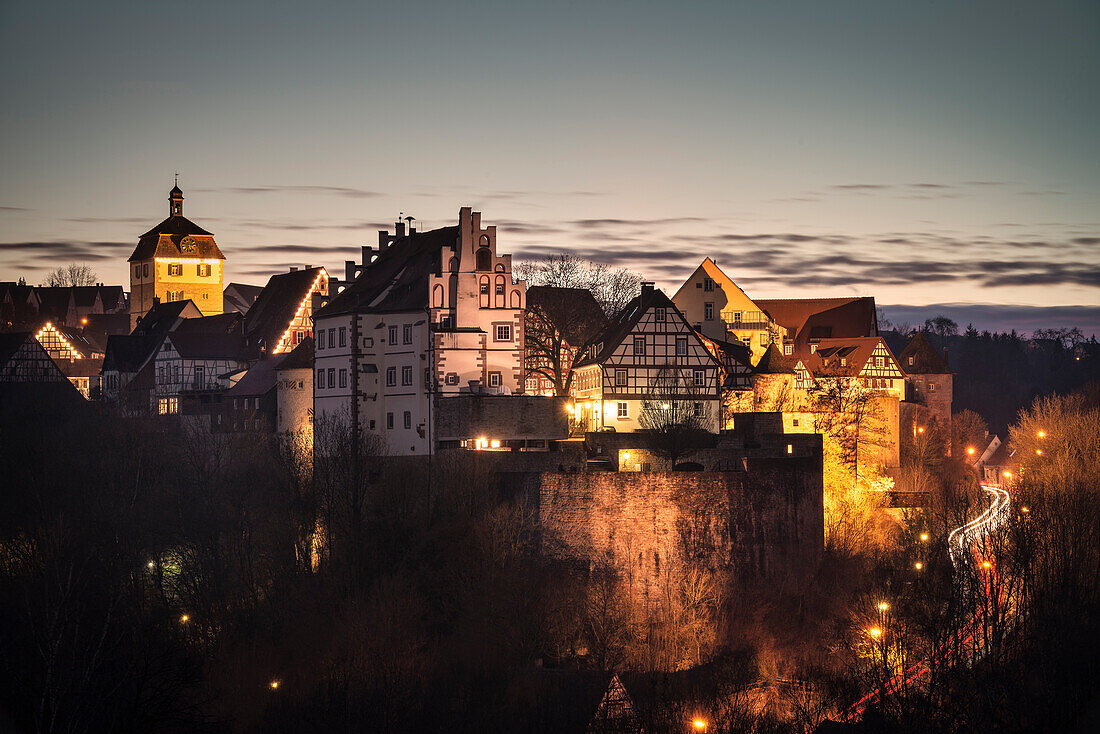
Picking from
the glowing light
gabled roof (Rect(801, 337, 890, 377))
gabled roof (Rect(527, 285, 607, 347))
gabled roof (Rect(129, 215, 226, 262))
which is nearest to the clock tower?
gabled roof (Rect(129, 215, 226, 262))

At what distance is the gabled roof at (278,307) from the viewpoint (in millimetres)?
81938

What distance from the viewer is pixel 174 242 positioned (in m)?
105

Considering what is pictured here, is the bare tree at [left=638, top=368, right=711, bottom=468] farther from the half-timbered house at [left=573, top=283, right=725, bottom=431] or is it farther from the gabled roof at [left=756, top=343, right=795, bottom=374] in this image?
the gabled roof at [left=756, top=343, right=795, bottom=374]

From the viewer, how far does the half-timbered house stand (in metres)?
66.4

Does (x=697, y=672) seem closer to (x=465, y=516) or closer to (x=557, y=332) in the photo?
(x=465, y=516)

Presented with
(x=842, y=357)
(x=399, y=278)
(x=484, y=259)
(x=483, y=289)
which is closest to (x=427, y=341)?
(x=483, y=289)

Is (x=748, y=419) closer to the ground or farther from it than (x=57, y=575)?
farther from it

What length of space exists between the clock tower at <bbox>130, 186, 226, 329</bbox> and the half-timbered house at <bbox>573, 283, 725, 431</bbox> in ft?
145

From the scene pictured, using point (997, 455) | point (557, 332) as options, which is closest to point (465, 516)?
point (557, 332)

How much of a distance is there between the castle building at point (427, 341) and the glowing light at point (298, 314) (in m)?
14.9

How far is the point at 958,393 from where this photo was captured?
136750 millimetres

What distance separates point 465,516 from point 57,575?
13369 mm

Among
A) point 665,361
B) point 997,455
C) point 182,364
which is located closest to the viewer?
point 665,361

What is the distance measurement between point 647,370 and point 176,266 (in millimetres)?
47541
